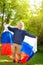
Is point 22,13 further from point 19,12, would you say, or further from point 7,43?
point 7,43

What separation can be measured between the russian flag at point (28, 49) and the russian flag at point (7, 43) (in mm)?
607

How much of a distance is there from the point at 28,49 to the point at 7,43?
3.24 feet

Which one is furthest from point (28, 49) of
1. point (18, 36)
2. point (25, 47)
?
point (18, 36)

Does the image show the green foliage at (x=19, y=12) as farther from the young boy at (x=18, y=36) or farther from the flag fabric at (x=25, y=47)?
the young boy at (x=18, y=36)

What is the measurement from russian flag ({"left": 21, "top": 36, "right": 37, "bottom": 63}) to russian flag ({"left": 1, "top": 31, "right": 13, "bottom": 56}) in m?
0.61

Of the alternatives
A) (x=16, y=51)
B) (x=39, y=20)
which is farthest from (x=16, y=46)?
(x=39, y=20)

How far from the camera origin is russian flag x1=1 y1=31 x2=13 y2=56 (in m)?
10.8

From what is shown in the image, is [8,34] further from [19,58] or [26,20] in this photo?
[26,20]

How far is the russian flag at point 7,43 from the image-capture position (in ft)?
35.5

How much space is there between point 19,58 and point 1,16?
31.9 ft

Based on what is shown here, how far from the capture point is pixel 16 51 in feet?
34.6

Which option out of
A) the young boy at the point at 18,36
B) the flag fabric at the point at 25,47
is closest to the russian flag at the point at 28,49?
the flag fabric at the point at 25,47

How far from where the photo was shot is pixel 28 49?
10609 millimetres

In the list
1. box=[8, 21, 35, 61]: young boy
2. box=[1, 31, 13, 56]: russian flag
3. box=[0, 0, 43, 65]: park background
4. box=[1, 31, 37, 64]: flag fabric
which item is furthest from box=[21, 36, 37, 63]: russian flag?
box=[0, 0, 43, 65]: park background
